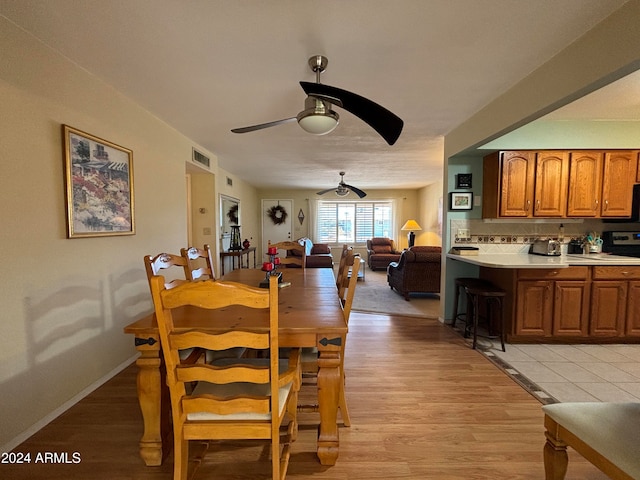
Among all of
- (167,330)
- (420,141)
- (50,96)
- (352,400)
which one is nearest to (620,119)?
(420,141)

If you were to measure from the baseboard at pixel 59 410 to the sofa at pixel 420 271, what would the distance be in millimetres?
3843

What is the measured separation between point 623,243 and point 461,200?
1888 mm

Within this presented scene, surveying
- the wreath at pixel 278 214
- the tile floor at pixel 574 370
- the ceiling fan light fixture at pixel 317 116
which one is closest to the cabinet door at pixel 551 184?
the tile floor at pixel 574 370

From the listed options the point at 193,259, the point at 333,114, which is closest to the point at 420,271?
the point at 333,114

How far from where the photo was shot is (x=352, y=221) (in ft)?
28.9

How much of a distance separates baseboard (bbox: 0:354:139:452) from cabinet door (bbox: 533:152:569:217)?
14.7ft

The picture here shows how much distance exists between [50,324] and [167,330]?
4.39 feet

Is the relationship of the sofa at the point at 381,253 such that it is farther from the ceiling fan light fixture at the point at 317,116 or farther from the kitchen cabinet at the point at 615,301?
the ceiling fan light fixture at the point at 317,116

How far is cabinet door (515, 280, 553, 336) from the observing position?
9.50 ft

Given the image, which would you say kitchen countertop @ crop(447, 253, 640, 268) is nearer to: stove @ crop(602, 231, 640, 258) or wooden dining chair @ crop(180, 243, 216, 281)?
stove @ crop(602, 231, 640, 258)

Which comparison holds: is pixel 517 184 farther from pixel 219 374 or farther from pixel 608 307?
pixel 219 374

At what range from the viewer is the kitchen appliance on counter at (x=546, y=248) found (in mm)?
3252

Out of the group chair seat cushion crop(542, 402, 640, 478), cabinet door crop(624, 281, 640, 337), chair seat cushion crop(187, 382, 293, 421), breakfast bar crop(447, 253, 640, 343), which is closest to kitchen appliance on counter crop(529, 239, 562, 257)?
breakfast bar crop(447, 253, 640, 343)

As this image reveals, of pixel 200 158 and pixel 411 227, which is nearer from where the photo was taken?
pixel 200 158
